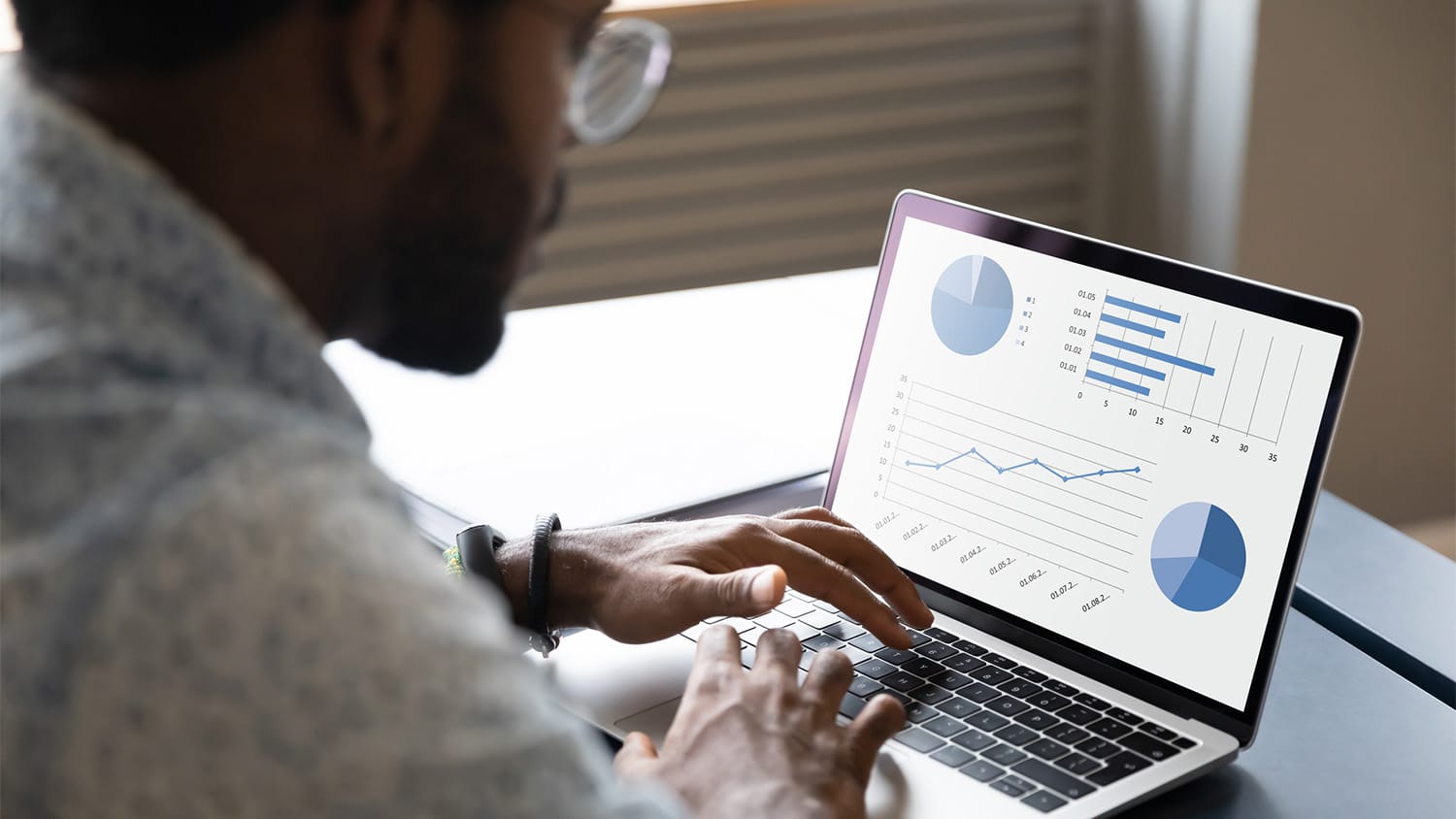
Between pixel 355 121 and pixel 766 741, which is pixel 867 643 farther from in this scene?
pixel 355 121

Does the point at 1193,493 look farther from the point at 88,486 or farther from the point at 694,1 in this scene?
the point at 694,1

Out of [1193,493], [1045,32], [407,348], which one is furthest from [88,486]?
Result: [1045,32]

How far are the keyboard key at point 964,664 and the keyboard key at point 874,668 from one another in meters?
0.04

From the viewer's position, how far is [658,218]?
257 centimetres

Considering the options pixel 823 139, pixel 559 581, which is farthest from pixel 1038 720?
pixel 823 139

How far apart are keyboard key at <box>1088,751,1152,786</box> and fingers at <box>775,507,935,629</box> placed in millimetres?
172

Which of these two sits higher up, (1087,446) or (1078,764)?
(1087,446)

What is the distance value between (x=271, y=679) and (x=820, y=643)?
51 cm

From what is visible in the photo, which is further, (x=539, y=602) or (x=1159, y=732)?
(x=539, y=602)

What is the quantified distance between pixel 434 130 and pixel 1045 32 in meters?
2.32

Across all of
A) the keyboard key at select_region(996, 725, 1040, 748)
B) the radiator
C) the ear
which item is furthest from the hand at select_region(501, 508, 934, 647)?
the radiator

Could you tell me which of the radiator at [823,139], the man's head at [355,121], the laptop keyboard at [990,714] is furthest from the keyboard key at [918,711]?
the radiator at [823,139]

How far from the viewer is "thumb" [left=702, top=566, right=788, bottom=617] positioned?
0.84 metres

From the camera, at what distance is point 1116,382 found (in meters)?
0.92
